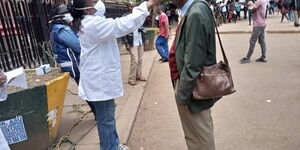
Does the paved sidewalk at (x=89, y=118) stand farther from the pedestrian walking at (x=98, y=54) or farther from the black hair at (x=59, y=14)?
the black hair at (x=59, y=14)

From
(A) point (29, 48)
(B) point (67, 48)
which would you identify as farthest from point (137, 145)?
(A) point (29, 48)

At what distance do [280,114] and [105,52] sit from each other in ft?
9.55

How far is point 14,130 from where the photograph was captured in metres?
2.85

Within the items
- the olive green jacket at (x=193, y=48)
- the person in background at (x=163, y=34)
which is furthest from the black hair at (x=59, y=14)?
the person in background at (x=163, y=34)

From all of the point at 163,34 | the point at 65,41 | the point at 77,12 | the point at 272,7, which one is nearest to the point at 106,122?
the point at 77,12

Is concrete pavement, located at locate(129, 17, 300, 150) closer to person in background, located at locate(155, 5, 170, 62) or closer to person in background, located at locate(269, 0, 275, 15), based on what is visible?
person in background, located at locate(155, 5, 170, 62)

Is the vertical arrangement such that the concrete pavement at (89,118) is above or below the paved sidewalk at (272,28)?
below

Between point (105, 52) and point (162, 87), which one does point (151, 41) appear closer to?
point (162, 87)

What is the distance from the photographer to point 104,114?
2918 mm

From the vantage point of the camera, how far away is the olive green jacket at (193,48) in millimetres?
2104

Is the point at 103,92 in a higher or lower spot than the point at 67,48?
lower

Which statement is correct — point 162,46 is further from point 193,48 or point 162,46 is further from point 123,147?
point 193,48

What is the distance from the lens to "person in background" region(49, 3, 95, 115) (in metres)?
3.61

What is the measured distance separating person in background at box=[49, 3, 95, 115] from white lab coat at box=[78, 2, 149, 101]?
0.89m
